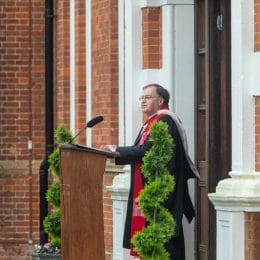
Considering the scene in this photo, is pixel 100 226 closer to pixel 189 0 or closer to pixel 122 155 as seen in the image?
pixel 122 155

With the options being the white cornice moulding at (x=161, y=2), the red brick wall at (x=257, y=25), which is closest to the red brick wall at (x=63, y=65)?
the white cornice moulding at (x=161, y=2)

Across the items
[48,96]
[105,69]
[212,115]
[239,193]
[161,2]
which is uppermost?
[161,2]

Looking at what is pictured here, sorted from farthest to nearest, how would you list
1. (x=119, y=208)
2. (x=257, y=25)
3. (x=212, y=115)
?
(x=119, y=208) → (x=212, y=115) → (x=257, y=25)

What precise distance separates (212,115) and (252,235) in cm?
206

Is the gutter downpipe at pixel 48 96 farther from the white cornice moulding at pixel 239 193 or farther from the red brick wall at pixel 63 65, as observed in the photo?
the white cornice moulding at pixel 239 193

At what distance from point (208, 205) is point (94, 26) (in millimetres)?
3480

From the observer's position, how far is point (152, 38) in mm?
16234

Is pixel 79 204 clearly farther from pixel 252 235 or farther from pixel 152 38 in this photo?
pixel 152 38

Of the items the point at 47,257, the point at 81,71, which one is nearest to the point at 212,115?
the point at 81,71

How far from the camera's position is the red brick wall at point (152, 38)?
53.3ft

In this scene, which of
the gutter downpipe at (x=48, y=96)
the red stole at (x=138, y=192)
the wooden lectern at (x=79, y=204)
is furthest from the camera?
the gutter downpipe at (x=48, y=96)

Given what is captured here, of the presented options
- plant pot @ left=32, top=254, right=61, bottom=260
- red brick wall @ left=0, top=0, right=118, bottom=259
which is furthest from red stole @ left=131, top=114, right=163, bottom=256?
red brick wall @ left=0, top=0, right=118, bottom=259

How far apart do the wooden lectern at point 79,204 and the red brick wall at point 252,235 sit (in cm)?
135

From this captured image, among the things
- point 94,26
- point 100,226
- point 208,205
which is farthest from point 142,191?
point 94,26
